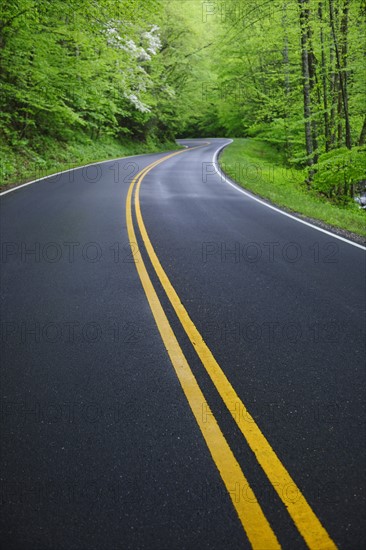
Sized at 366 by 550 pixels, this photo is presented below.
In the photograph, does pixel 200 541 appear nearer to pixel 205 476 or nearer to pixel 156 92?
pixel 205 476

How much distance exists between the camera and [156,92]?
3488 centimetres

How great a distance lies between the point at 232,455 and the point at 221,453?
8cm

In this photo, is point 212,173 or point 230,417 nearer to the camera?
point 230,417

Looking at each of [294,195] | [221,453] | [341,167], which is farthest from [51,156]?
[221,453]

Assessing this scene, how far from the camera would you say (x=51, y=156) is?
66.3 feet

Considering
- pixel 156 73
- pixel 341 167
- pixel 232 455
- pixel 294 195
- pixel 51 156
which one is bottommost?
pixel 232 455

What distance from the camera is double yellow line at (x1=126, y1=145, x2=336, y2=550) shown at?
205cm

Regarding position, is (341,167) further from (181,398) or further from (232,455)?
(232,455)

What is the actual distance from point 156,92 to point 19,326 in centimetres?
3531

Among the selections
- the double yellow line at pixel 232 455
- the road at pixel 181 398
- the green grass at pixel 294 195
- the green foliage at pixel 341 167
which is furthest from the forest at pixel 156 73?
the double yellow line at pixel 232 455

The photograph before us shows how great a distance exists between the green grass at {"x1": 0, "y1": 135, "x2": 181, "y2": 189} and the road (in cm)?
1013

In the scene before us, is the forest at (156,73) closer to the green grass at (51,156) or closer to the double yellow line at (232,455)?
the green grass at (51,156)

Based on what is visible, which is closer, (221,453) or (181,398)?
(221,453)

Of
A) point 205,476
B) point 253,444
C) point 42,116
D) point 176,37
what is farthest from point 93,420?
point 176,37
